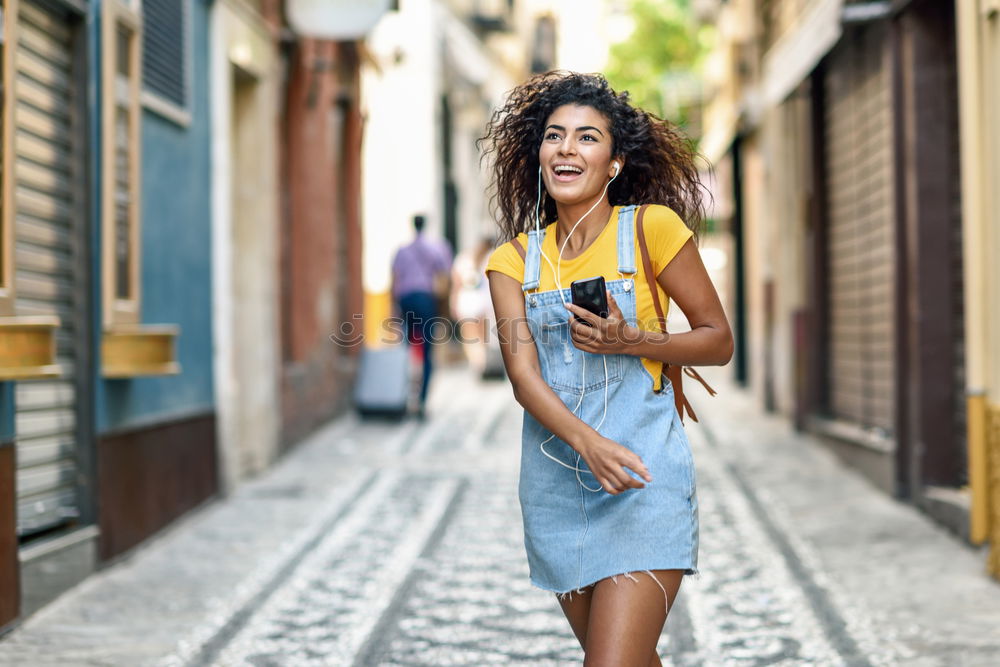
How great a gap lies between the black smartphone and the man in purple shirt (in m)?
10.2

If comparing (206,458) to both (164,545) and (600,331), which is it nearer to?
(164,545)

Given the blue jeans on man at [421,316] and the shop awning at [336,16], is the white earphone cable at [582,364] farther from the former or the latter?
the blue jeans on man at [421,316]

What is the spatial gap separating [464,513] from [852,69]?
5.03 metres

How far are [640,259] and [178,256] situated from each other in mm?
5858

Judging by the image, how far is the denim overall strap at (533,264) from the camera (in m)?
3.16

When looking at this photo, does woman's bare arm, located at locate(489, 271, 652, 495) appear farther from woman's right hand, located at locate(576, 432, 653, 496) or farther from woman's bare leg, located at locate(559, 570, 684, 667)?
woman's bare leg, located at locate(559, 570, 684, 667)

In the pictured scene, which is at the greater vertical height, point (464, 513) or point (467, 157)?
point (467, 157)

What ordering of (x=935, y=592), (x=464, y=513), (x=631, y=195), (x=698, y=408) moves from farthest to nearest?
(x=698, y=408) < (x=464, y=513) < (x=935, y=592) < (x=631, y=195)

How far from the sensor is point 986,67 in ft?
22.3

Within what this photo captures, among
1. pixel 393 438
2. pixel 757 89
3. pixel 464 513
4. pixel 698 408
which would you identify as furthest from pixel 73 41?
pixel 757 89

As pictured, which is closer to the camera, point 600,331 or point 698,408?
point 600,331

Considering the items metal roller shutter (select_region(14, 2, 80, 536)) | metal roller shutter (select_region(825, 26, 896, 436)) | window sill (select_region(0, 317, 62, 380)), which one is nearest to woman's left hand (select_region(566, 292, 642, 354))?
window sill (select_region(0, 317, 62, 380))

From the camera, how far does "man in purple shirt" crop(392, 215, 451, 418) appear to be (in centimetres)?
1325

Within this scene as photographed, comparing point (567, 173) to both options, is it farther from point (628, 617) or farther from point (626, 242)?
point (628, 617)
